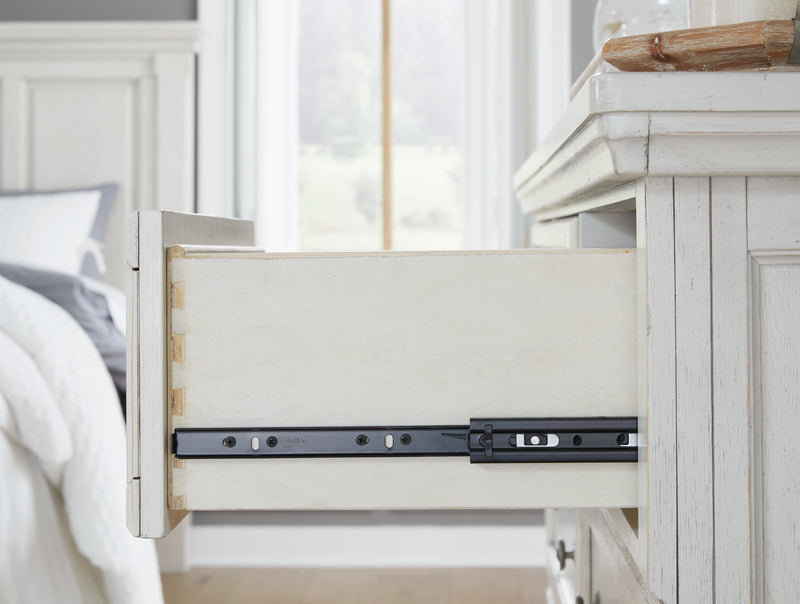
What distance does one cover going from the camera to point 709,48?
56cm

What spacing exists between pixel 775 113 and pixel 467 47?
6.94ft

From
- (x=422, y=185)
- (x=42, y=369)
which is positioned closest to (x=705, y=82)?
(x=42, y=369)

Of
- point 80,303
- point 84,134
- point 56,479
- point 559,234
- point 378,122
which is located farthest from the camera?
point 378,122

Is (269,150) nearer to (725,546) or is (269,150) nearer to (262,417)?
(262,417)

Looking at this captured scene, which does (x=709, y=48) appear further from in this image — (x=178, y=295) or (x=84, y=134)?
(x=84, y=134)

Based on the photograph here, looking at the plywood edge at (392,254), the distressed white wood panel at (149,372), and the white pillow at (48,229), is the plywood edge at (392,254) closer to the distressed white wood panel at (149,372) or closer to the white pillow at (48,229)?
the distressed white wood panel at (149,372)

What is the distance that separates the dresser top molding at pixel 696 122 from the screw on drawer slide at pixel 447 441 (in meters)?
0.20

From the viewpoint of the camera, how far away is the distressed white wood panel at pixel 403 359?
2.02 feet

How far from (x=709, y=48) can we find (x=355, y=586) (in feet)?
6.41

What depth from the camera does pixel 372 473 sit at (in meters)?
0.63

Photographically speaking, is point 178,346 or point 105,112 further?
point 105,112

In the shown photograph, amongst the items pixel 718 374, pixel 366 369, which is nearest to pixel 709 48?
pixel 718 374

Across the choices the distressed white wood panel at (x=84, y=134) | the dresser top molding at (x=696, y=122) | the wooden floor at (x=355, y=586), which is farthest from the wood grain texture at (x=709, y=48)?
the distressed white wood panel at (x=84, y=134)

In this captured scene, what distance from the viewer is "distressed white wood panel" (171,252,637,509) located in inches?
24.2
